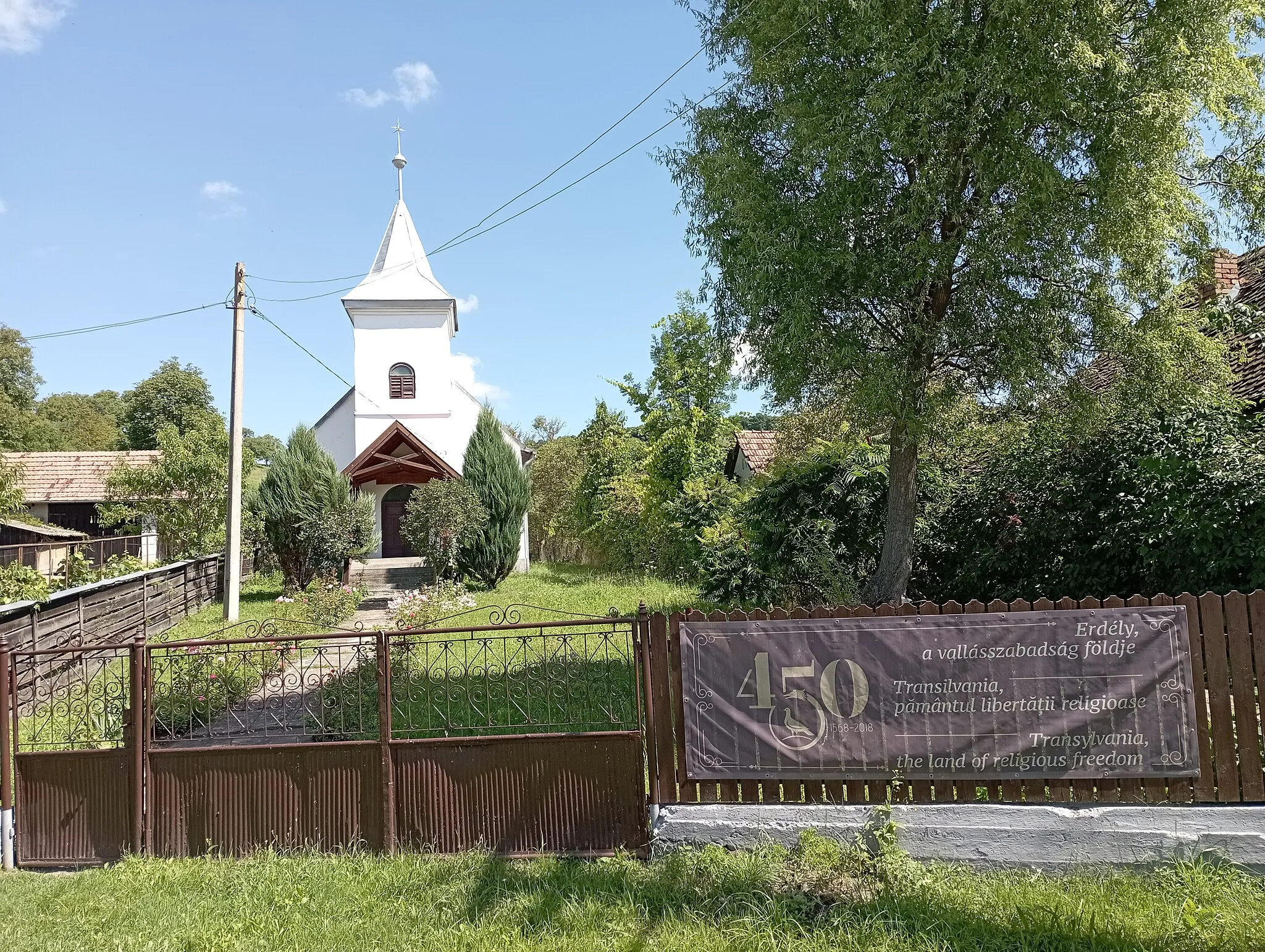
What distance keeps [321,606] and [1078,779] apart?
472 inches

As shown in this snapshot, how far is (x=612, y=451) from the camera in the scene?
2875 cm

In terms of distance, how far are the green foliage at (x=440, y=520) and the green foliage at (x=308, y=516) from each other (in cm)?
115

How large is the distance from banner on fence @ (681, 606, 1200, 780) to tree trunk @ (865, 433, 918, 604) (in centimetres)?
496

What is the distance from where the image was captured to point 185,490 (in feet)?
62.2

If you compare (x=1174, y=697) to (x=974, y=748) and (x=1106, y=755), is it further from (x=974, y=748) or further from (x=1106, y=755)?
(x=974, y=748)

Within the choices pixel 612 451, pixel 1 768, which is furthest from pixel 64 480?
pixel 1 768

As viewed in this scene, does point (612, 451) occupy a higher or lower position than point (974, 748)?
higher

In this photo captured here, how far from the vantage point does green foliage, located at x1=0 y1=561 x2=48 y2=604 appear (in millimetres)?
9844

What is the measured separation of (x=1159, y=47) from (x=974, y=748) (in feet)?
23.0

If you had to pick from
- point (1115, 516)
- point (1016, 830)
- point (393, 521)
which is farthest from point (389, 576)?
point (1016, 830)

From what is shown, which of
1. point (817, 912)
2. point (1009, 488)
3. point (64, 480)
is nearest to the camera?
point (817, 912)

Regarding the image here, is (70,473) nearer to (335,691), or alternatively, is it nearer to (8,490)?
(8,490)

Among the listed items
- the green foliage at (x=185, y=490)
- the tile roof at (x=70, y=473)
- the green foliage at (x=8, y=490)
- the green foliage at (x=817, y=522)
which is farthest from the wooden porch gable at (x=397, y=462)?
the green foliage at (x=817, y=522)

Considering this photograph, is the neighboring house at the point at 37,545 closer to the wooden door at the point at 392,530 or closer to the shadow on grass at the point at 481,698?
the shadow on grass at the point at 481,698
